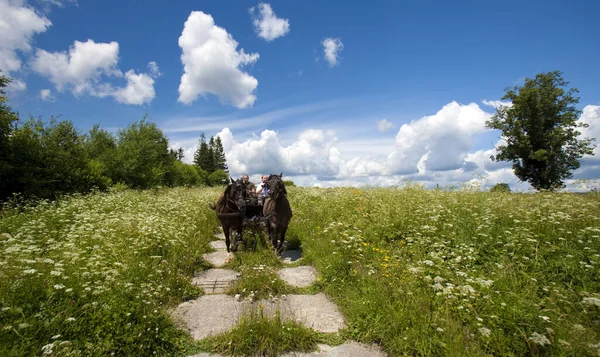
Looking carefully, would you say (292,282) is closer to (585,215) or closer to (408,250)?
(408,250)

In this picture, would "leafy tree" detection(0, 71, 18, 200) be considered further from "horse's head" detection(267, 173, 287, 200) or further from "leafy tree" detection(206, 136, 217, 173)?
"leafy tree" detection(206, 136, 217, 173)

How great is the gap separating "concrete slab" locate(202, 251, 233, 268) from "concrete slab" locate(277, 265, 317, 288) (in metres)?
1.69

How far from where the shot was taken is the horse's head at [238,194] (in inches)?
310

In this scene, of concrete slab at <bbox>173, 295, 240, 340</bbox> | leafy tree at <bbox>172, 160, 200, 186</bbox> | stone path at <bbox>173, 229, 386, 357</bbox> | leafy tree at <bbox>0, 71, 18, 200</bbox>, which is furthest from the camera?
leafy tree at <bbox>172, 160, 200, 186</bbox>

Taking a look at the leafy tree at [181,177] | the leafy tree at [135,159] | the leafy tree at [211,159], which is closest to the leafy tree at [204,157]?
the leafy tree at [211,159]

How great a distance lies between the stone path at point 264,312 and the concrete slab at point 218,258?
100cm

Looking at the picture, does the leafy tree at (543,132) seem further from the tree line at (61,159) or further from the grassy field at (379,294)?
the tree line at (61,159)

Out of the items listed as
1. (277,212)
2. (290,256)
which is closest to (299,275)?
(290,256)

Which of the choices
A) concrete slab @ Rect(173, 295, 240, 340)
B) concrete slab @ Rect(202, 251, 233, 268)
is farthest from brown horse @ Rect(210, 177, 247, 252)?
concrete slab @ Rect(173, 295, 240, 340)

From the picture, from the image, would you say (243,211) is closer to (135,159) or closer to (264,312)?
(264,312)

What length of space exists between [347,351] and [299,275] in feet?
9.74

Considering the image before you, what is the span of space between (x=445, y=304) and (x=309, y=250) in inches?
164

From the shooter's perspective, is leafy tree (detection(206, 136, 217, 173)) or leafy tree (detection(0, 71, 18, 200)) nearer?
leafy tree (detection(0, 71, 18, 200))

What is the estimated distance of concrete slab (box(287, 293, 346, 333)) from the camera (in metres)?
4.10
